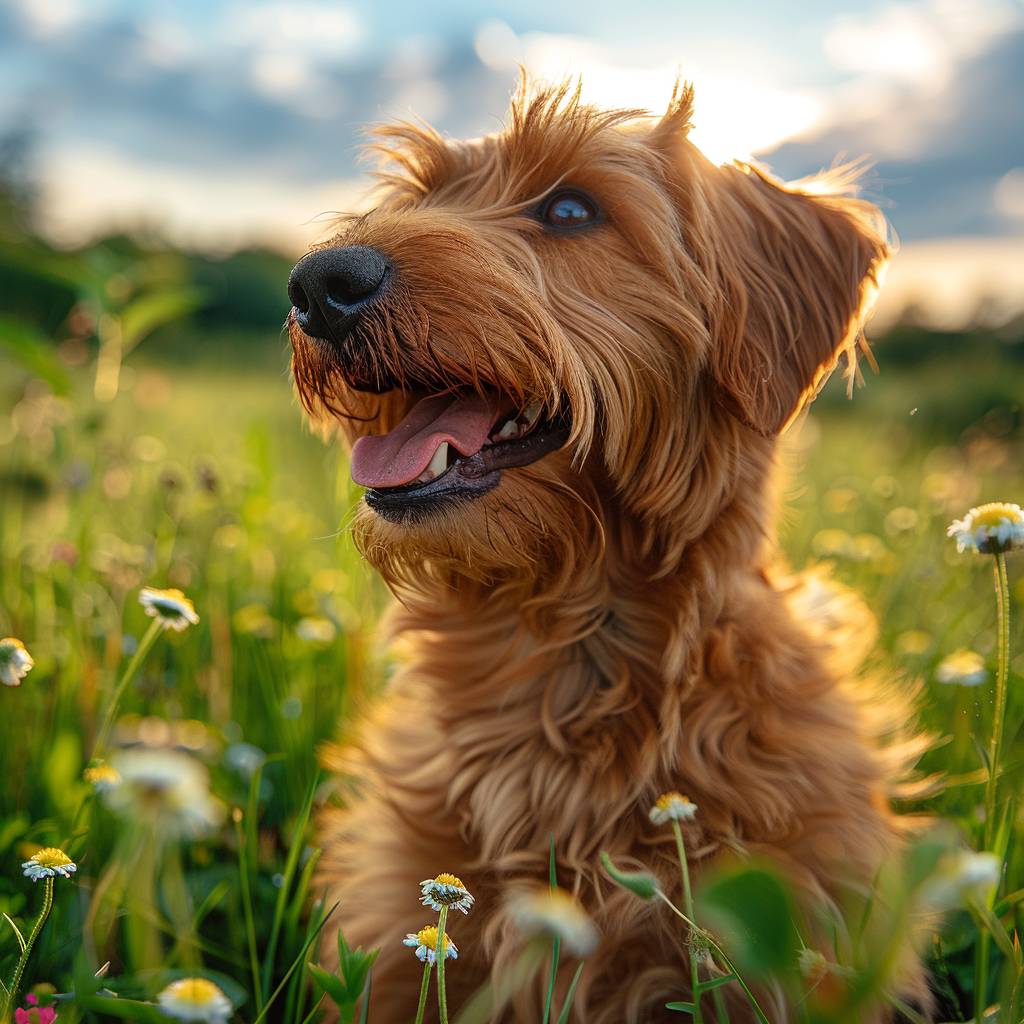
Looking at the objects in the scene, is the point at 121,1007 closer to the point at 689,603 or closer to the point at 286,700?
the point at 689,603

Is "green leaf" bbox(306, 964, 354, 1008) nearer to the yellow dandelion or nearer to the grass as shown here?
the grass

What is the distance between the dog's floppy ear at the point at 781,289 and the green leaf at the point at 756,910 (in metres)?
1.51

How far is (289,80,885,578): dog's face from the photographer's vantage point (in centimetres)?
207

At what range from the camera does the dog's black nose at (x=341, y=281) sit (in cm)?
205

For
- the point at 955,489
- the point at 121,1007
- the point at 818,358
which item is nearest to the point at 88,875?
the point at 121,1007

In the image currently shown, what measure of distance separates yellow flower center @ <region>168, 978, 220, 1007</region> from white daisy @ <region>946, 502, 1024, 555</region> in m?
1.32

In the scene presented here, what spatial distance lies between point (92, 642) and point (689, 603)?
84.8 inches

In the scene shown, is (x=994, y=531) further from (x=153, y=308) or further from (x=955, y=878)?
(x=153, y=308)

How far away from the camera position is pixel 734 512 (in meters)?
2.27

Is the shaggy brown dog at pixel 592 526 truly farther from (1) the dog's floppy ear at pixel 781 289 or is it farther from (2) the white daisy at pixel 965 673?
(2) the white daisy at pixel 965 673

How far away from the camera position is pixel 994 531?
5.47 feet

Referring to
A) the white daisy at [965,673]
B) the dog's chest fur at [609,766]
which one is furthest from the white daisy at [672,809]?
the white daisy at [965,673]

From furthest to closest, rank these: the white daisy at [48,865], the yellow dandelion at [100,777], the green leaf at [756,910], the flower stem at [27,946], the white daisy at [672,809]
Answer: the yellow dandelion at [100,777] → the white daisy at [672,809] → the white daisy at [48,865] → the flower stem at [27,946] → the green leaf at [756,910]

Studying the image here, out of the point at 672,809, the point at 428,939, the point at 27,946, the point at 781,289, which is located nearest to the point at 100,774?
the point at 27,946
